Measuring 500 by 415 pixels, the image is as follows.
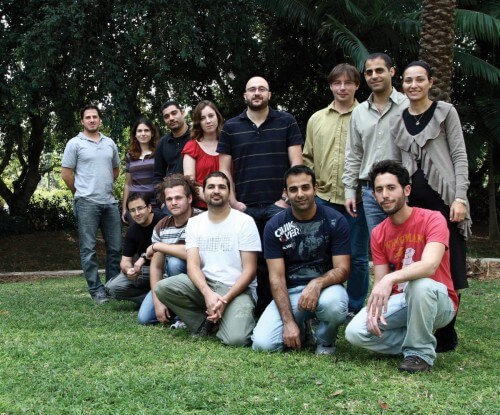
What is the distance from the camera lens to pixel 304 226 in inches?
201

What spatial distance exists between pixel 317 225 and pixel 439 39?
17.4 feet

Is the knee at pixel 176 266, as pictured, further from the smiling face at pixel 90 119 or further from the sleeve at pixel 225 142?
the smiling face at pixel 90 119

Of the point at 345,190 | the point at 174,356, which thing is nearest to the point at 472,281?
the point at 345,190


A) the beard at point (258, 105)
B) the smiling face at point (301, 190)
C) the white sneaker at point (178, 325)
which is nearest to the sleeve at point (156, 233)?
the white sneaker at point (178, 325)

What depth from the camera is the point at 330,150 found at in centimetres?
616

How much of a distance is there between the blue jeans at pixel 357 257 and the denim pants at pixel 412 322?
1.44 metres

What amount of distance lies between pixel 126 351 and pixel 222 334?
2.60ft

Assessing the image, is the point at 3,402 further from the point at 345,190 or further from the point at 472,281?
the point at 472,281

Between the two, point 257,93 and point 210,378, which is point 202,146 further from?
point 210,378

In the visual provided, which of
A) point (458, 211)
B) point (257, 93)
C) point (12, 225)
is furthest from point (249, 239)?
point (12, 225)

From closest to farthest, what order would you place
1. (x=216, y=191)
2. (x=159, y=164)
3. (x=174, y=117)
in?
(x=216, y=191), (x=174, y=117), (x=159, y=164)

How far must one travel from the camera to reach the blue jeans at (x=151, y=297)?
6.18m

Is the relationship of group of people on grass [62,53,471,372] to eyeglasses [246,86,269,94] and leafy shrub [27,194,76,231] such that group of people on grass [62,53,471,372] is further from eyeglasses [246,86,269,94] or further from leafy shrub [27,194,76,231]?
leafy shrub [27,194,76,231]

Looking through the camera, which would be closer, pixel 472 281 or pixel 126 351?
pixel 126 351
